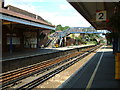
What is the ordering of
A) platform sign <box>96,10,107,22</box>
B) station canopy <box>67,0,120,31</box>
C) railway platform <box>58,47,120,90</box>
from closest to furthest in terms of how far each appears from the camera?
railway platform <box>58,47,120,90</box>
station canopy <box>67,0,120,31</box>
platform sign <box>96,10,107,22</box>

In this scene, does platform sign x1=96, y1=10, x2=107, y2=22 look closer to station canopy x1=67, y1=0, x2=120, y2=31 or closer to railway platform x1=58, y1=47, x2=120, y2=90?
station canopy x1=67, y1=0, x2=120, y2=31

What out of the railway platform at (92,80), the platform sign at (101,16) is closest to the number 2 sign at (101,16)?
the platform sign at (101,16)

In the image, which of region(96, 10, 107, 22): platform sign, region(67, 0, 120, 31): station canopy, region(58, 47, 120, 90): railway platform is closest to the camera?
region(58, 47, 120, 90): railway platform

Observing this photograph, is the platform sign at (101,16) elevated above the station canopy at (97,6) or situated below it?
below

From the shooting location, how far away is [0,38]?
1883 cm

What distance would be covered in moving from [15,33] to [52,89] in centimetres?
1621

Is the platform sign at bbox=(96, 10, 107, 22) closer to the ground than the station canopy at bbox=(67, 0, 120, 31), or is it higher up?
closer to the ground

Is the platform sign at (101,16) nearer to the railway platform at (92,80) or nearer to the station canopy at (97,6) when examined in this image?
the station canopy at (97,6)

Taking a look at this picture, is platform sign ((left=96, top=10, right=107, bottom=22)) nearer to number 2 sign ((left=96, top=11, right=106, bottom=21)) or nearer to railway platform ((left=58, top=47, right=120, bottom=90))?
number 2 sign ((left=96, top=11, right=106, bottom=21))

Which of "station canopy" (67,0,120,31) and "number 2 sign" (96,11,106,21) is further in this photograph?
"number 2 sign" (96,11,106,21)

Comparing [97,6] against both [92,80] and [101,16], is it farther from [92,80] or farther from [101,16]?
[92,80]

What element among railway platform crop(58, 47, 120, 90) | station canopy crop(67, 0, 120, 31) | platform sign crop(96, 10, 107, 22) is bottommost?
railway platform crop(58, 47, 120, 90)

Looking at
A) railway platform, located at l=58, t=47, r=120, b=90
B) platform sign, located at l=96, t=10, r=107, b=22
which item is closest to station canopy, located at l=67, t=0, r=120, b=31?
platform sign, located at l=96, t=10, r=107, b=22

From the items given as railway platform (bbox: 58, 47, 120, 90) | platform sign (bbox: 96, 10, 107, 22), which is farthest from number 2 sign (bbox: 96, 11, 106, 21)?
railway platform (bbox: 58, 47, 120, 90)
